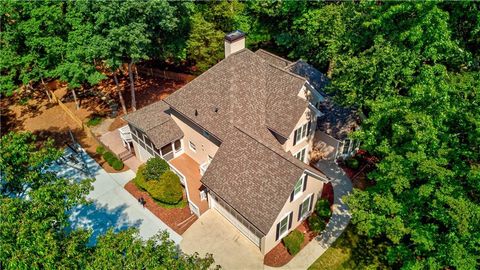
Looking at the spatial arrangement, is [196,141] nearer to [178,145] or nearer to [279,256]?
[178,145]

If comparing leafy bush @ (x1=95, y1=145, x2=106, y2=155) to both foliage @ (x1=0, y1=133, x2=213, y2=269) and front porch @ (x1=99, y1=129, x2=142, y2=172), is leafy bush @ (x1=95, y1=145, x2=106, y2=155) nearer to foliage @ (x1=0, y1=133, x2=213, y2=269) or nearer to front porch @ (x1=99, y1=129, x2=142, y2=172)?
front porch @ (x1=99, y1=129, x2=142, y2=172)

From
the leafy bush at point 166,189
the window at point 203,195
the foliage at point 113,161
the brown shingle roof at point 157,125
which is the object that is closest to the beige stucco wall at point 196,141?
the brown shingle roof at point 157,125

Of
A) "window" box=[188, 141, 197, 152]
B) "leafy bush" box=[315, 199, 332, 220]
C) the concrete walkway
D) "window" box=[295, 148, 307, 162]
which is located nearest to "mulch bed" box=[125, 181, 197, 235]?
"window" box=[188, 141, 197, 152]

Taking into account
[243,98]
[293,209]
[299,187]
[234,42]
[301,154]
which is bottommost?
[301,154]

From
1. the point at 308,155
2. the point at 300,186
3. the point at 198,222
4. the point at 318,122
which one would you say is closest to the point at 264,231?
the point at 300,186

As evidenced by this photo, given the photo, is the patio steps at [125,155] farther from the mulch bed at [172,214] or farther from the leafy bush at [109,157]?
the mulch bed at [172,214]

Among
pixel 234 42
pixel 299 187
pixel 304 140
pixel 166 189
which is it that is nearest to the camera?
pixel 299 187

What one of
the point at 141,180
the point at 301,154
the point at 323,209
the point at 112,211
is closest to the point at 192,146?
the point at 141,180
